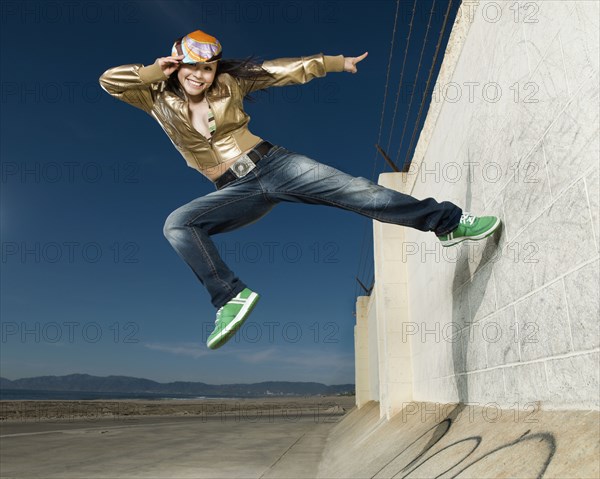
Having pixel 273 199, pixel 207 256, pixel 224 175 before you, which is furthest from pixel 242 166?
pixel 207 256

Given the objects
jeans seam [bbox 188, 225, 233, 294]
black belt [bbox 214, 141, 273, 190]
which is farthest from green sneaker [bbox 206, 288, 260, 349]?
black belt [bbox 214, 141, 273, 190]

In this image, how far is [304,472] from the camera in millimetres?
6410

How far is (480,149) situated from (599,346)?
2.05m

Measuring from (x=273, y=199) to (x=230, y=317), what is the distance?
0.74m

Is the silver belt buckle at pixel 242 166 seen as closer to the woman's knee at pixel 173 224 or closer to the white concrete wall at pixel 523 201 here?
the woman's knee at pixel 173 224

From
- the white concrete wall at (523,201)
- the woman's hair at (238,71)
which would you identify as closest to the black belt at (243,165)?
the woman's hair at (238,71)

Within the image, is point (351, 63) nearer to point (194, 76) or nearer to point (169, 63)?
point (194, 76)

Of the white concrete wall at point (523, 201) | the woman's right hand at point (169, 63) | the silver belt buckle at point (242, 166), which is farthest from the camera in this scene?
the silver belt buckle at point (242, 166)

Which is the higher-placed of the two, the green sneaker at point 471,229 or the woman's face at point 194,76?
the woman's face at point 194,76

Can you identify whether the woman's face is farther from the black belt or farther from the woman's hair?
the black belt

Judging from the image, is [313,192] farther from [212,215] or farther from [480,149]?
[480,149]

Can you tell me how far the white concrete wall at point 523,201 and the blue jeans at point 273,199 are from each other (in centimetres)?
53

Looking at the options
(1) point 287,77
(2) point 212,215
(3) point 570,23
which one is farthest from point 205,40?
(3) point 570,23

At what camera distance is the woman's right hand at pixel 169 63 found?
263 cm
